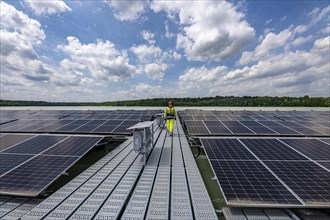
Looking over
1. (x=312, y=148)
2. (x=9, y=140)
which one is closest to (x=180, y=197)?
(x=312, y=148)

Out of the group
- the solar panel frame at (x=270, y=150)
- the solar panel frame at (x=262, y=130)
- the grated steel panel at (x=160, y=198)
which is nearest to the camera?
the grated steel panel at (x=160, y=198)

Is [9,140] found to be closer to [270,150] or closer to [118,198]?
[118,198]

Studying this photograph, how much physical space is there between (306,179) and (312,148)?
3.30 meters

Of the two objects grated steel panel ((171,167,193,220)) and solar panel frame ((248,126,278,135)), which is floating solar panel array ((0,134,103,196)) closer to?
grated steel panel ((171,167,193,220))

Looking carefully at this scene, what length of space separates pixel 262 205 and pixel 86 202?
454 cm

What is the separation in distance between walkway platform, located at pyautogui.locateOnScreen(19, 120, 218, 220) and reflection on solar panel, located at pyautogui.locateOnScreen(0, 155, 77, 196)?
0.66m

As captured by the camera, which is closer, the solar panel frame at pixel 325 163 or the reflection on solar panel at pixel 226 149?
the solar panel frame at pixel 325 163

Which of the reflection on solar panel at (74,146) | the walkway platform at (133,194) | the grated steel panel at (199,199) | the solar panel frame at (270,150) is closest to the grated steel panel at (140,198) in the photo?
the walkway platform at (133,194)

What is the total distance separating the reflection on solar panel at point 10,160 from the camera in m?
5.50

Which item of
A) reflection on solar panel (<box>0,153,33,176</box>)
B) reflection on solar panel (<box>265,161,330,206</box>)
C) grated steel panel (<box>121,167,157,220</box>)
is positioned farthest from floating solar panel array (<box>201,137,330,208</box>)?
reflection on solar panel (<box>0,153,33,176</box>)

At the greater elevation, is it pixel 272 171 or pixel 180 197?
pixel 272 171

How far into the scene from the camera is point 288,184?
4.38 meters

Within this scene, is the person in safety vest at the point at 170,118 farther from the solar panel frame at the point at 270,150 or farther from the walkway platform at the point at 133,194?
the solar panel frame at the point at 270,150

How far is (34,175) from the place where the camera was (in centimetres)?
503
